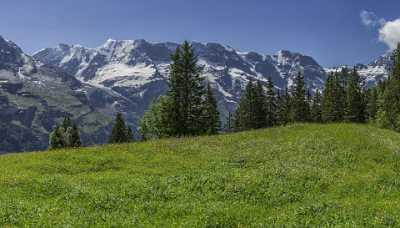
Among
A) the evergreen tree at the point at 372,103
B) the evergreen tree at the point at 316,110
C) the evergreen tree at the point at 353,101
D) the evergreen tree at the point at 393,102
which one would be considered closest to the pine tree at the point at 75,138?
the evergreen tree at the point at 316,110

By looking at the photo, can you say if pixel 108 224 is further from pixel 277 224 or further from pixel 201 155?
pixel 201 155

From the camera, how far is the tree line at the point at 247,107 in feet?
256

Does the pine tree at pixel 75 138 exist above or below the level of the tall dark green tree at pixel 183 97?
below

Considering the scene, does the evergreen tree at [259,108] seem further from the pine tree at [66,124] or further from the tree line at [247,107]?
the pine tree at [66,124]

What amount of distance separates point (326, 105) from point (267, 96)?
14.1 m

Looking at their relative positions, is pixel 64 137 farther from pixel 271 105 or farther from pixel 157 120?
pixel 271 105

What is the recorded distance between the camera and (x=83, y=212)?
2180 centimetres

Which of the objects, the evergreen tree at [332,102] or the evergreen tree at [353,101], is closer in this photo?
the evergreen tree at [332,102]

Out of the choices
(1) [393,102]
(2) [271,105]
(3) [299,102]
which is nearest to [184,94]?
(1) [393,102]

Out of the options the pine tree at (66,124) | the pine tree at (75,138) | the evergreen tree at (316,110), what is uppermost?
the evergreen tree at (316,110)

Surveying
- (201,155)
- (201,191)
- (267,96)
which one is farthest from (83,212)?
(267,96)

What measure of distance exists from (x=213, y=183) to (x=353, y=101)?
9978 centimetres

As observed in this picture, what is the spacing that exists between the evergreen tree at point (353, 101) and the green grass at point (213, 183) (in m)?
77.1

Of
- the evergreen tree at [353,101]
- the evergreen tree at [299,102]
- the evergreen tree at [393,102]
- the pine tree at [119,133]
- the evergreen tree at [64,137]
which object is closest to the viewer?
the evergreen tree at [393,102]
